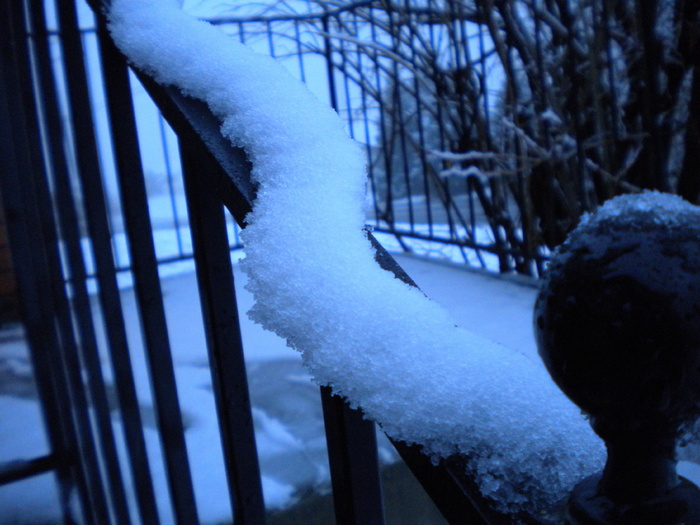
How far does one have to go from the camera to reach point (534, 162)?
2.77 metres

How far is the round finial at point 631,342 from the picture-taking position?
308mm

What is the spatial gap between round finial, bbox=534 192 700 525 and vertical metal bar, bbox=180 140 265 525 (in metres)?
0.54

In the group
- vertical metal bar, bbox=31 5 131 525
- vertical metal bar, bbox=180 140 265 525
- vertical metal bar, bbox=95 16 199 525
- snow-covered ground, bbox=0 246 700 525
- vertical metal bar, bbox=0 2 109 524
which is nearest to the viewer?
vertical metal bar, bbox=180 140 265 525

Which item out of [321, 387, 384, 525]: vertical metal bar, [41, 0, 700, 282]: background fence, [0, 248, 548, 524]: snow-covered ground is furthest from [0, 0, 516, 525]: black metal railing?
[41, 0, 700, 282]: background fence

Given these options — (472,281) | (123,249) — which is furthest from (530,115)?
(123,249)

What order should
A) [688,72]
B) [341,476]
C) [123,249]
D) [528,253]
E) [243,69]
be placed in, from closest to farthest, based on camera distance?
1. [341,476]
2. [243,69]
3. [688,72]
4. [528,253]
5. [123,249]

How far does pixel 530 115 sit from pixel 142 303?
273 centimetres

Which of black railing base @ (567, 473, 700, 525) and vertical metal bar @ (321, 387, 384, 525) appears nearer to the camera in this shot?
black railing base @ (567, 473, 700, 525)

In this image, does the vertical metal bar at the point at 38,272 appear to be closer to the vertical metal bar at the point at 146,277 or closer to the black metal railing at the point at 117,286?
the black metal railing at the point at 117,286

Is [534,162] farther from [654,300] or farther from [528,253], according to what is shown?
[654,300]

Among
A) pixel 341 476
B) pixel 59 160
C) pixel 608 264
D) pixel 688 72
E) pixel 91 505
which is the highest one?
pixel 688 72

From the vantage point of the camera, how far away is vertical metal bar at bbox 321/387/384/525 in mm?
532

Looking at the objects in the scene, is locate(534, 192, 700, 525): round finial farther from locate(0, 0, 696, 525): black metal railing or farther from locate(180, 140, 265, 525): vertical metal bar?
locate(180, 140, 265, 525): vertical metal bar

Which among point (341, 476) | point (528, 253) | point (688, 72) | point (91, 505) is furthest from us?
point (528, 253)
